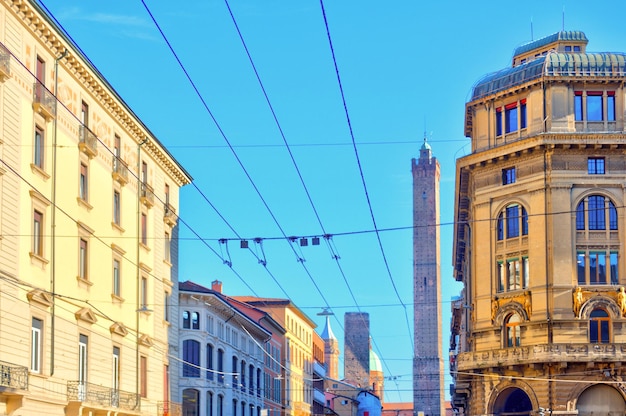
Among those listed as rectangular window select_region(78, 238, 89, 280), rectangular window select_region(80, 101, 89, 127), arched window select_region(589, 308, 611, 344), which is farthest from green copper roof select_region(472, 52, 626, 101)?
rectangular window select_region(78, 238, 89, 280)

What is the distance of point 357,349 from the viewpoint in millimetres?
186375

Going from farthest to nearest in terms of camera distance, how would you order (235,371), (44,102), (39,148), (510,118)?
(235,371) → (510,118) → (44,102) → (39,148)

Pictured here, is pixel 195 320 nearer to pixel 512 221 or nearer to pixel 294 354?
pixel 512 221

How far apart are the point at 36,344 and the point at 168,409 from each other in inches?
614

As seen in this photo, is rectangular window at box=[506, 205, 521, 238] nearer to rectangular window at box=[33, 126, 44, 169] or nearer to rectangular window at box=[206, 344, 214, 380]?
rectangular window at box=[206, 344, 214, 380]

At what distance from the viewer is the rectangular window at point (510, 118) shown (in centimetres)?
6278

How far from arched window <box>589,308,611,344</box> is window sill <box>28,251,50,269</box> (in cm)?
3199

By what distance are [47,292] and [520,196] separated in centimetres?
3233

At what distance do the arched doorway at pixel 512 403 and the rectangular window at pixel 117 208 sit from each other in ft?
83.7

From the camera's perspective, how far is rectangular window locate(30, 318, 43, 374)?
111ft

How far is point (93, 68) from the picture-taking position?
40188mm

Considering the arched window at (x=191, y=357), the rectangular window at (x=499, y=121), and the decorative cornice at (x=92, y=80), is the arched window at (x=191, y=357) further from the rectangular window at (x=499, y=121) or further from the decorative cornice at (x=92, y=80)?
the rectangular window at (x=499, y=121)

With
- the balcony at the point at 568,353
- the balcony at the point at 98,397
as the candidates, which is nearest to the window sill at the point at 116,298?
the balcony at the point at 98,397

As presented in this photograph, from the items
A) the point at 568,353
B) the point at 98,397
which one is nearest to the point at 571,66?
the point at 568,353
